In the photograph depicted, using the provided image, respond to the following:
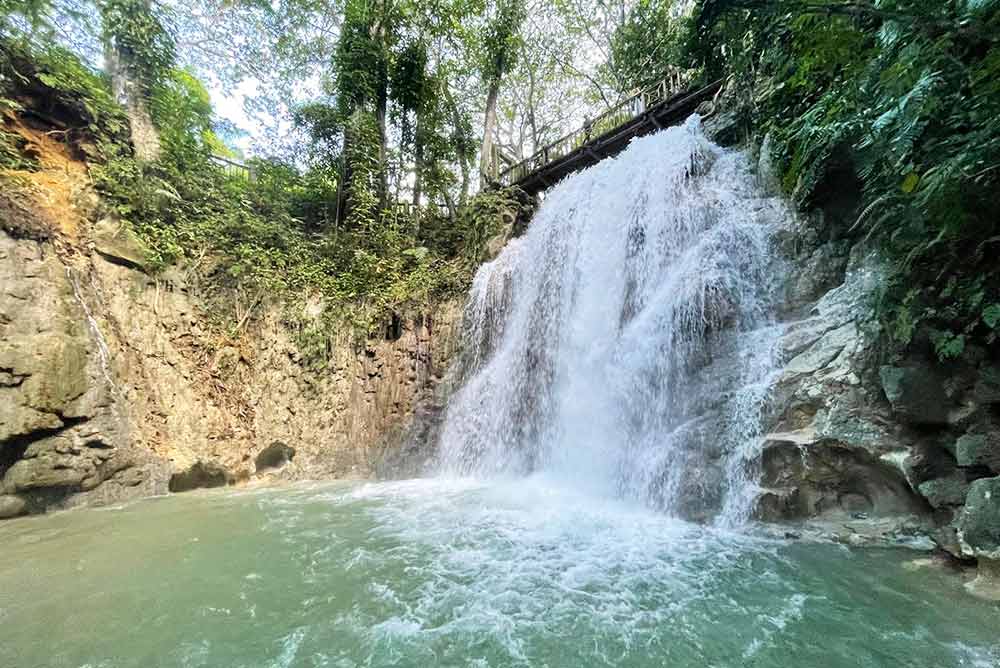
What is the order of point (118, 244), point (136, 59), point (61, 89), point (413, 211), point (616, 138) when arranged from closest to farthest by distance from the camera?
point (118, 244)
point (61, 89)
point (136, 59)
point (616, 138)
point (413, 211)

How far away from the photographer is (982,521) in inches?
115

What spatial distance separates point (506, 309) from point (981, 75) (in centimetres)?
700

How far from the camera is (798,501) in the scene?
13.5 ft

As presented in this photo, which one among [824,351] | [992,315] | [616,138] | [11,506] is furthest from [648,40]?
[11,506]

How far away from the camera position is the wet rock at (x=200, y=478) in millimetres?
7008

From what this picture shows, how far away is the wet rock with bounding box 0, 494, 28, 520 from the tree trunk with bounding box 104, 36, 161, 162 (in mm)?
6782

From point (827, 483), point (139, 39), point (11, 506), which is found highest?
point (139, 39)

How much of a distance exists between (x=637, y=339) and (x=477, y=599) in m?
4.02

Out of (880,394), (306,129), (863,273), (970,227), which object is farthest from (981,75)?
(306,129)

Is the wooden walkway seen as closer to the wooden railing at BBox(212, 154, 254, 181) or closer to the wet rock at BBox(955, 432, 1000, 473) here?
the wooden railing at BBox(212, 154, 254, 181)

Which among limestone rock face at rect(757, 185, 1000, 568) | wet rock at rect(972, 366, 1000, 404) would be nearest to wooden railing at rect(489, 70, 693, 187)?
limestone rock face at rect(757, 185, 1000, 568)

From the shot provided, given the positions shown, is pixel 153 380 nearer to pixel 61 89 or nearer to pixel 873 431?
pixel 61 89

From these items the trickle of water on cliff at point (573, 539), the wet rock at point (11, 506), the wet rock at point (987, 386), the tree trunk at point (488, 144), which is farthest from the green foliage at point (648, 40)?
the wet rock at point (11, 506)

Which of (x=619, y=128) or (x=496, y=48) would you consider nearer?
(x=619, y=128)
